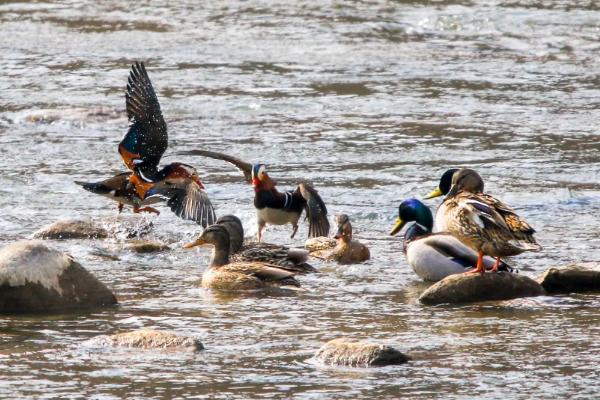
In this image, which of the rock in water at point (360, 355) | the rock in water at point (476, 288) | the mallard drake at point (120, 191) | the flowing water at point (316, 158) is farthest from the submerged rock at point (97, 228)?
the rock in water at point (360, 355)

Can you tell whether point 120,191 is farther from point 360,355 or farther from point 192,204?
point 360,355

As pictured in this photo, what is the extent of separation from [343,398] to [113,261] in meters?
3.94

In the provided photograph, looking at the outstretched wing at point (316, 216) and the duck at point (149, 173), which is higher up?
the duck at point (149, 173)

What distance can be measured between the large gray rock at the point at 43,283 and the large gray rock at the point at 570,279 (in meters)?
2.52

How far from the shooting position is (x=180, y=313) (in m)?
8.79

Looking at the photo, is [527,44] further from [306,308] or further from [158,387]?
[158,387]

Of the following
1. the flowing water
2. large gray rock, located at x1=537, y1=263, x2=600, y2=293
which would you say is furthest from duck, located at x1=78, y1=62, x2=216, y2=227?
large gray rock, located at x1=537, y1=263, x2=600, y2=293

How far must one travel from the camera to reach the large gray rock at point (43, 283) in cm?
Answer: 861

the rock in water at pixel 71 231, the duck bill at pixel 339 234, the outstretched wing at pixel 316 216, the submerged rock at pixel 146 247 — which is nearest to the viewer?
the duck bill at pixel 339 234

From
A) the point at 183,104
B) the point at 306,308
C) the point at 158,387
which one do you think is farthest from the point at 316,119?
the point at 158,387

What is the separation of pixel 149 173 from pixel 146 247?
1950 mm

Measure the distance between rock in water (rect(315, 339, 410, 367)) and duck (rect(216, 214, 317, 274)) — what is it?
2.36 metres

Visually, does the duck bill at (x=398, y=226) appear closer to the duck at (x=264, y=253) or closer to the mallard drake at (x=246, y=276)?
the duck at (x=264, y=253)

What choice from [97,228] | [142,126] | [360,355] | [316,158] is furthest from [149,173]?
[360,355]
